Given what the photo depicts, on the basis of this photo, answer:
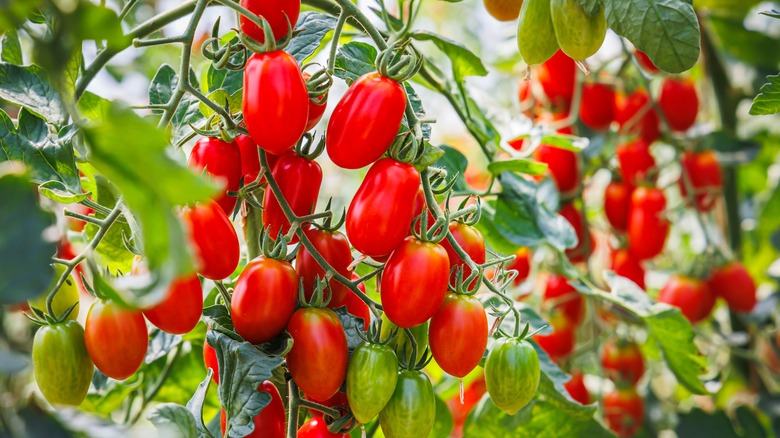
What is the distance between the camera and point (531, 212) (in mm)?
977

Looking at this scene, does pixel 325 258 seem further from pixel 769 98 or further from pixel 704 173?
pixel 704 173

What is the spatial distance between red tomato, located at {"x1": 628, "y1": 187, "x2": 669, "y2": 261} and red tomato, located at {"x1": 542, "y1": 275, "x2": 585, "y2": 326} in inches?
4.9

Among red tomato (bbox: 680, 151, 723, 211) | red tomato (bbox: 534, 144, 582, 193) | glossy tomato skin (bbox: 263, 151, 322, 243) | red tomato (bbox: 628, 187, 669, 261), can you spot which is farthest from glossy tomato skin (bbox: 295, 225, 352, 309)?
red tomato (bbox: 680, 151, 723, 211)

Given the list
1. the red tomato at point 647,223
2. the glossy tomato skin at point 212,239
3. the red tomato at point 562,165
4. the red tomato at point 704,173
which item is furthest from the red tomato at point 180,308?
the red tomato at point 704,173

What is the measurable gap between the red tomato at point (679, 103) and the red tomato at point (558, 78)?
0.18 meters

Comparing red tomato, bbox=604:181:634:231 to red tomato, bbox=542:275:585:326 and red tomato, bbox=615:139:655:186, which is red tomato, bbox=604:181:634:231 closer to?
red tomato, bbox=615:139:655:186

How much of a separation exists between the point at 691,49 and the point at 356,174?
1.93 metres

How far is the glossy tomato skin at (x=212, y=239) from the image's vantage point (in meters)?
0.57

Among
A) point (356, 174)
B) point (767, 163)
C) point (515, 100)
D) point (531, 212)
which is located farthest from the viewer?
point (356, 174)

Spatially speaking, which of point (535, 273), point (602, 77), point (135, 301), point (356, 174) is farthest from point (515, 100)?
point (356, 174)

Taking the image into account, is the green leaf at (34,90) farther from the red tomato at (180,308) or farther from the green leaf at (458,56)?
the green leaf at (458,56)

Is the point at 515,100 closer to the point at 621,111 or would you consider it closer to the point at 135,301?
the point at 621,111

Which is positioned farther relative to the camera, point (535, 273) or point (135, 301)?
point (535, 273)

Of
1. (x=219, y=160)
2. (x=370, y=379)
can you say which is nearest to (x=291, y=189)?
(x=219, y=160)
